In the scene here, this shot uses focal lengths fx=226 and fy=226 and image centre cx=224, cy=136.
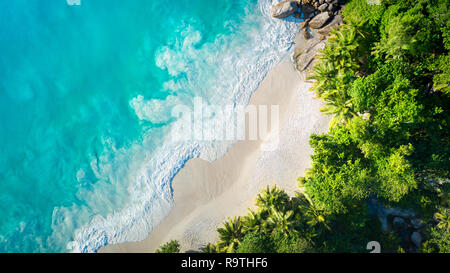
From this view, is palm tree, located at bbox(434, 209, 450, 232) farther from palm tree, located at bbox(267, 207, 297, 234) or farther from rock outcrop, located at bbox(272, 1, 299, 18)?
rock outcrop, located at bbox(272, 1, 299, 18)

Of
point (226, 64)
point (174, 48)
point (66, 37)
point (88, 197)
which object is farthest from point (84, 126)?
point (226, 64)

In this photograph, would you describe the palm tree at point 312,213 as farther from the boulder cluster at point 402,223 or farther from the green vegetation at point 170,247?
the green vegetation at point 170,247

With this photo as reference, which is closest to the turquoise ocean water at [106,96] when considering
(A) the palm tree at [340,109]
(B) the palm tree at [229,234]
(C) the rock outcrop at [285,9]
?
(C) the rock outcrop at [285,9]

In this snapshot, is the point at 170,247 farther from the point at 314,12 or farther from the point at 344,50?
the point at 314,12

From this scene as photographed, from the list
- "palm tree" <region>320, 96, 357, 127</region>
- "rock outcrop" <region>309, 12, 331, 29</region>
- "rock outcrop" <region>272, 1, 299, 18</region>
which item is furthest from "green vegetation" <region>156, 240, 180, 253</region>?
"rock outcrop" <region>309, 12, 331, 29</region>

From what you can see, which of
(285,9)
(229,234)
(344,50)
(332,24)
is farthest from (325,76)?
(229,234)
